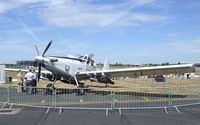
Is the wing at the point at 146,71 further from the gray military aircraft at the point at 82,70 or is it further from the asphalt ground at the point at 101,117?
the asphalt ground at the point at 101,117

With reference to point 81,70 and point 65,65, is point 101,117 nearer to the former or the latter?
point 65,65

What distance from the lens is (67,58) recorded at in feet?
96.5

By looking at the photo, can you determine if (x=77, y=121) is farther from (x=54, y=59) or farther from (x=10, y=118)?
(x=54, y=59)

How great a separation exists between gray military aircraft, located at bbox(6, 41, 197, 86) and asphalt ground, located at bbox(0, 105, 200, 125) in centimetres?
1146

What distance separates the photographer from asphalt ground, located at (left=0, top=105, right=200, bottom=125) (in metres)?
12.6

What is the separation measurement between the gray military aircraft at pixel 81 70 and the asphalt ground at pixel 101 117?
11464 millimetres

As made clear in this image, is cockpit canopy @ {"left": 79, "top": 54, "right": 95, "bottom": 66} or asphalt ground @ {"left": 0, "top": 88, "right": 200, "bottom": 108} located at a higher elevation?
cockpit canopy @ {"left": 79, "top": 54, "right": 95, "bottom": 66}

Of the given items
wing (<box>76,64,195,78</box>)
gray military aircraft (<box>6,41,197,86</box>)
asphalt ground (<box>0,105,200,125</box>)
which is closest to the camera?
asphalt ground (<box>0,105,200,125</box>)

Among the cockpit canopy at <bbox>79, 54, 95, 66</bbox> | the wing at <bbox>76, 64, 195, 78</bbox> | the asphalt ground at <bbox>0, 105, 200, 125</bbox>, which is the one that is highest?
the cockpit canopy at <bbox>79, 54, 95, 66</bbox>

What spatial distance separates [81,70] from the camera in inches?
1156

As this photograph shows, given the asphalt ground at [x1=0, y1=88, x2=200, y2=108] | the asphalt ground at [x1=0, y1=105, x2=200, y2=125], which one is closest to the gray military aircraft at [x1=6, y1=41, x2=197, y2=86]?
the asphalt ground at [x1=0, y1=88, x2=200, y2=108]

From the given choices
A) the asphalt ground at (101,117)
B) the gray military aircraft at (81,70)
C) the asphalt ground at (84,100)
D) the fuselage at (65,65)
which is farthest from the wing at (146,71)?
the asphalt ground at (101,117)

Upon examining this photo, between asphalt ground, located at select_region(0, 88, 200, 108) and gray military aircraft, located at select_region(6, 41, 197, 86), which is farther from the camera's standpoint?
gray military aircraft, located at select_region(6, 41, 197, 86)

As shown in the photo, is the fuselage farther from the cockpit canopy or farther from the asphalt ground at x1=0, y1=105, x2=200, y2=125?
the asphalt ground at x1=0, y1=105, x2=200, y2=125
